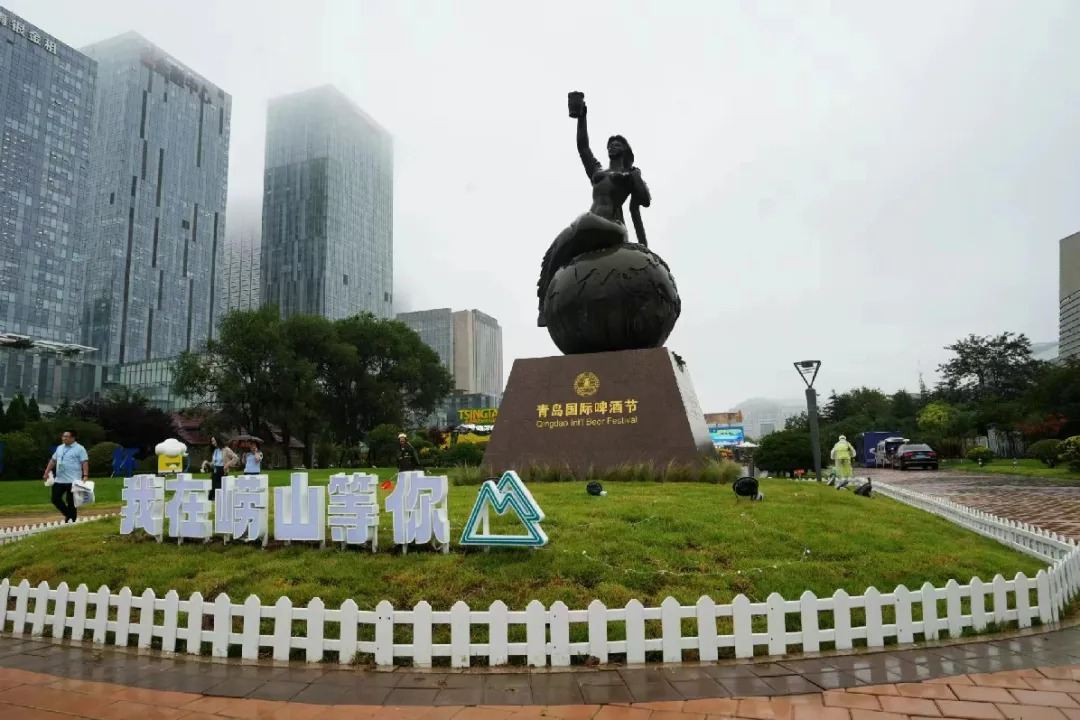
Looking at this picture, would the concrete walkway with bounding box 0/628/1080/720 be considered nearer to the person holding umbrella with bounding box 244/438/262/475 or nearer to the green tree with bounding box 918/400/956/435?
the person holding umbrella with bounding box 244/438/262/475

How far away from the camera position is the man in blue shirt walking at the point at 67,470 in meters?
8.90

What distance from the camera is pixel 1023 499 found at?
48.0ft

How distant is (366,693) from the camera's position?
3.63 m

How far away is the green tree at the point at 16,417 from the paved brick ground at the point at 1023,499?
39229mm

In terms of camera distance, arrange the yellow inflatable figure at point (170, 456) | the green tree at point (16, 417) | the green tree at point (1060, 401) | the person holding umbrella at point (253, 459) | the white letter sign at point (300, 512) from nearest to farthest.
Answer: the white letter sign at point (300, 512), the person holding umbrella at point (253, 459), the yellow inflatable figure at point (170, 456), the green tree at point (1060, 401), the green tree at point (16, 417)

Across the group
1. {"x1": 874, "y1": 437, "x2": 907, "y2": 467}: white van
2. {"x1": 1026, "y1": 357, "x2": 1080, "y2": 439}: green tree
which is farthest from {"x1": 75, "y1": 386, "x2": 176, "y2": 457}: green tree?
{"x1": 1026, "y1": 357, "x2": 1080, "y2": 439}: green tree

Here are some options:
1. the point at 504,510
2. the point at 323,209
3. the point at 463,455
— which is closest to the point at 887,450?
the point at 463,455

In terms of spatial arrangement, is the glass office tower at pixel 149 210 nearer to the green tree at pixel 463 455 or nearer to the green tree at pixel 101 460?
the green tree at pixel 101 460

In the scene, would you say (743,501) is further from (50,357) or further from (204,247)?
(204,247)

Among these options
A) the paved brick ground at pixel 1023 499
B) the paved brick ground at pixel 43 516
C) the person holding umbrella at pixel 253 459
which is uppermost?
the person holding umbrella at pixel 253 459

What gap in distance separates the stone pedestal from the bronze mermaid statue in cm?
186

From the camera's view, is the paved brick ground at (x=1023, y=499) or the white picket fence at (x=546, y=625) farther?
the paved brick ground at (x=1023, y=499)

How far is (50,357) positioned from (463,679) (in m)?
73.5

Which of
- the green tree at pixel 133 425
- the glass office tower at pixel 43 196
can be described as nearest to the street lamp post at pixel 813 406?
the green tree at pixel 133 425
